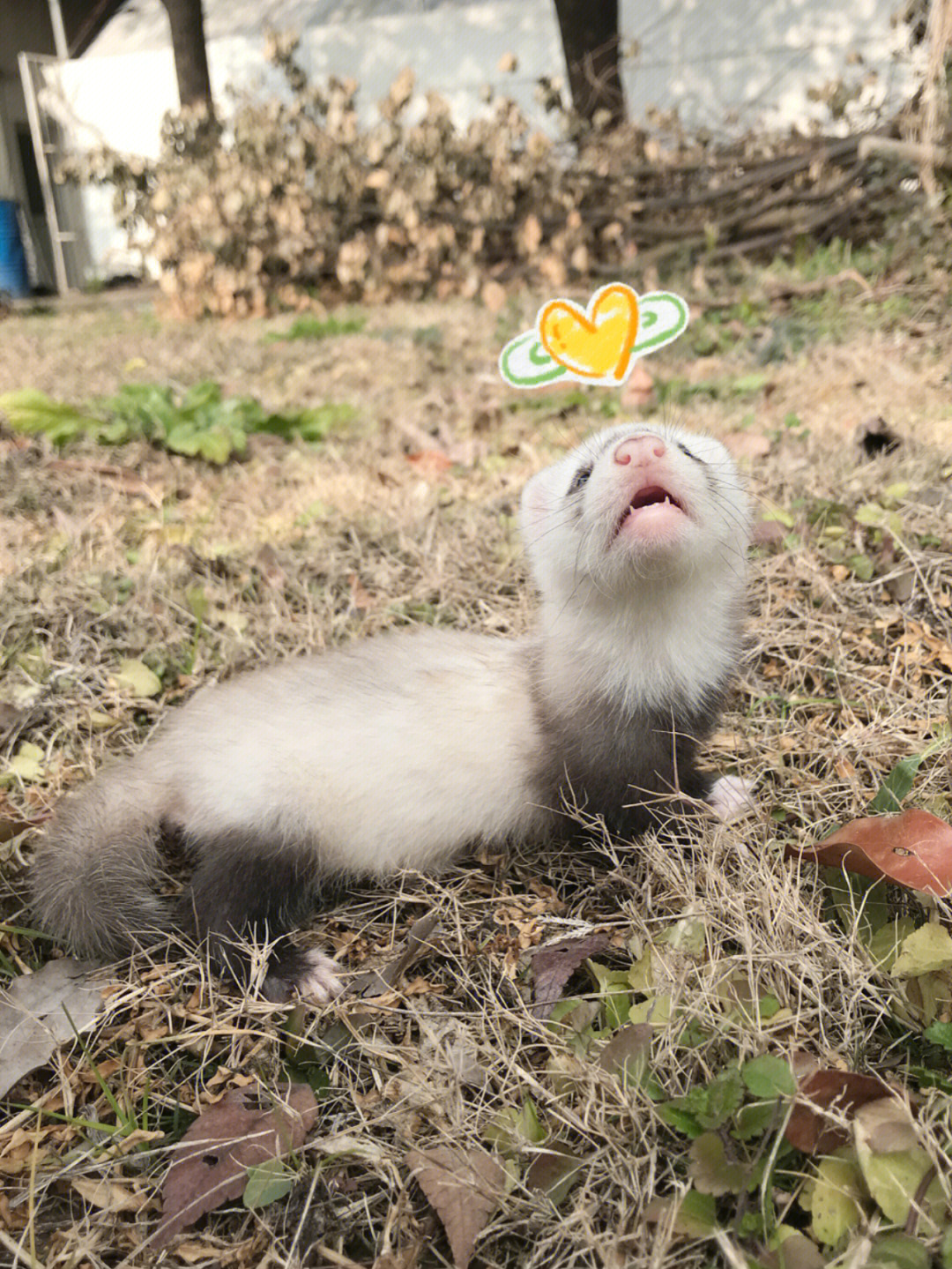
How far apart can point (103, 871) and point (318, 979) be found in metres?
0.48

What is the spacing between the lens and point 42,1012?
172cm

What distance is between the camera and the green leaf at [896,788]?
1706 mm

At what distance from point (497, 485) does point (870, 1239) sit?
3043 millimetres

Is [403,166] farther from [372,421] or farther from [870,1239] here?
[870,1239]

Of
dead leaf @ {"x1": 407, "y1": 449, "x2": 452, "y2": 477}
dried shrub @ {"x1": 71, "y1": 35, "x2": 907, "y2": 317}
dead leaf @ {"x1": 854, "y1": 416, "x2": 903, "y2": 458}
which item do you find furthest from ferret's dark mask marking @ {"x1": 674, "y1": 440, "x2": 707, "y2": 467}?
dried shrub @ {"x1": 71, "y1": 35, "x2": 907, "y2": 317}

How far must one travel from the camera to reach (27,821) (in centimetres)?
218

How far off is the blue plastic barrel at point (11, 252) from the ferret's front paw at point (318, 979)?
11.3 metres

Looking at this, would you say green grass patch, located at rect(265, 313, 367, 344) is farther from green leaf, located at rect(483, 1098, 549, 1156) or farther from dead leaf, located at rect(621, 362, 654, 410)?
green leaf, located at rect(483, 1098, 549, 1156)

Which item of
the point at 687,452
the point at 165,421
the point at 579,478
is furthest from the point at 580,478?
the point at 165,421

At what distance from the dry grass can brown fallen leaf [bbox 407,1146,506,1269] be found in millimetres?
27

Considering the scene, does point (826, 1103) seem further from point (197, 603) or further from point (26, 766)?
point (197, 603)

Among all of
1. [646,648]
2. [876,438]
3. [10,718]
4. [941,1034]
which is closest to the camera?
[941,1034]

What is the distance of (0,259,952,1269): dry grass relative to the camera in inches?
52.1

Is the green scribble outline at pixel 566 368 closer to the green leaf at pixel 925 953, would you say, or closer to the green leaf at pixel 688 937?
the green leaf at pixel 688 937
